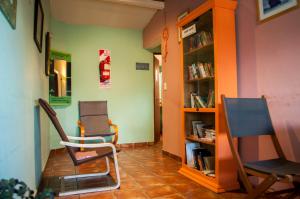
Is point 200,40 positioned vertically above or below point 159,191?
above

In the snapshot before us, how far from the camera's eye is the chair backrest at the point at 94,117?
14.0 ft

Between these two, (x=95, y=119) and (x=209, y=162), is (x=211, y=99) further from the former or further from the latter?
(x=95, y=119)

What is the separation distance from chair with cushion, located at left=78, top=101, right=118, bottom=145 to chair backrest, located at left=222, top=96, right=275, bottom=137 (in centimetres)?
265

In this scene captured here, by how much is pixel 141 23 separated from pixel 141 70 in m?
0.97

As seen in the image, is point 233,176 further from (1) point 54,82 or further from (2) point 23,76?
(1) point 54,82

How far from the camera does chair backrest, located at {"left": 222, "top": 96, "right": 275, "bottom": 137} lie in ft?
6.24

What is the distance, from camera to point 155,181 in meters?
2.55

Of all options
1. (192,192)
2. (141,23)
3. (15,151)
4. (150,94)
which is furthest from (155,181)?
(141,23)

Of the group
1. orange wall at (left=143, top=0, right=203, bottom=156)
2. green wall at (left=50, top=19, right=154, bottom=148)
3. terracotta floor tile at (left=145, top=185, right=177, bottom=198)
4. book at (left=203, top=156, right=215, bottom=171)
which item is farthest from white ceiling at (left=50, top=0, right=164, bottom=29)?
terracotta floor tile at (left=145, top=185, right=177, bottom=198)

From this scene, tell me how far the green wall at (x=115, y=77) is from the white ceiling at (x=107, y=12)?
0.16 meters

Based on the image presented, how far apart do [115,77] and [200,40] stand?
241cm

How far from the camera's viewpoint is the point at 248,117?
1.98 m

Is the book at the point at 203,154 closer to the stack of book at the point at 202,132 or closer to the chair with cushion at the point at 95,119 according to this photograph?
the stack of book at the point at 202,132

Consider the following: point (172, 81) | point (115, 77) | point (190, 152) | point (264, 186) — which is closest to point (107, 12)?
point (115, 77)
